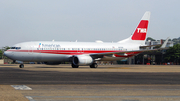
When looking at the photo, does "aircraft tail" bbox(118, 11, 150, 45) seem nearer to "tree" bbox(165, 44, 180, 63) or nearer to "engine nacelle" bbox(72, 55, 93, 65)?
"engine nacelle" bbox(72, 55, 93, 65)

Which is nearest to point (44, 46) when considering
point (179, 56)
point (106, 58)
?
point (106, 58)

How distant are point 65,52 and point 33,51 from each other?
5048 millimetres

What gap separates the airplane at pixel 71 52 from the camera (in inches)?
1674

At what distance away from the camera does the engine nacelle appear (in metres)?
43.6

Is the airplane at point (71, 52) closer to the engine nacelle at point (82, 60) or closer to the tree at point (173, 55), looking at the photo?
the engine nacelle at point (82, 60)

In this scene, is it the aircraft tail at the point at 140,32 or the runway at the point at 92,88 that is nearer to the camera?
the runway at the point at 92,88

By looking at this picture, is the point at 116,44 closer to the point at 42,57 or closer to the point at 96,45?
the point at 96,45

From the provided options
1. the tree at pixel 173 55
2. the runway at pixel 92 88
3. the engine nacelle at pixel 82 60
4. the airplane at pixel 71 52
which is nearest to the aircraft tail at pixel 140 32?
the airplane at pixel 71 52

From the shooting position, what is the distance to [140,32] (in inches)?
2105

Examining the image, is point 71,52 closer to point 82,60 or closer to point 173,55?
point 82,60

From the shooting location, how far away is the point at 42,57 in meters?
43.4

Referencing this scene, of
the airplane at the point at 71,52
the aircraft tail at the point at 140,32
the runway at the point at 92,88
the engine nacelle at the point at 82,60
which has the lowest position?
the runway at the point at 92,88

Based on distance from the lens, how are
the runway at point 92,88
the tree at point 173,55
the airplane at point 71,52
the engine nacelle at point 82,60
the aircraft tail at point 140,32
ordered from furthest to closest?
1. the tree at point 173,55
2. the aircraft tail at point 140,32
3. the engine nacelle at point 82,60
4. the airplane at point 71,52
5. the runway at point 92,88

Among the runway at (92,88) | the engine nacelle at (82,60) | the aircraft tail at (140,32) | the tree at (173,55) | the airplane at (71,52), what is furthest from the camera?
the tree at (173,55)
